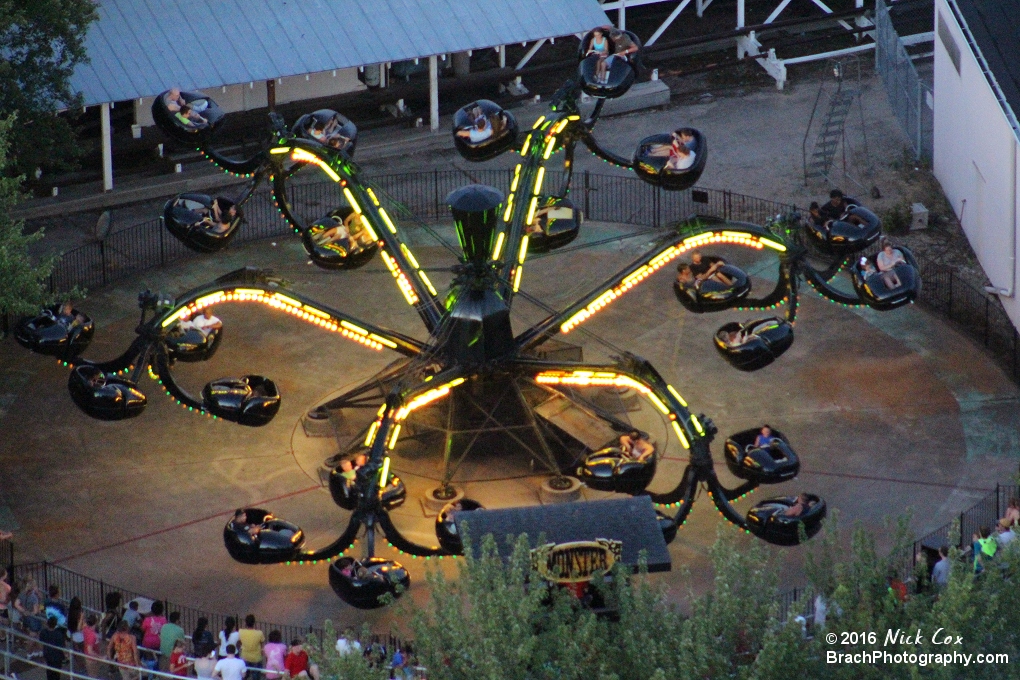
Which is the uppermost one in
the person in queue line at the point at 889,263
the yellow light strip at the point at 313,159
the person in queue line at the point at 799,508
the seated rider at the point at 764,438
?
the yellow light strip at the point at 313,159

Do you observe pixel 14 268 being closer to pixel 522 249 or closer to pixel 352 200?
pixel 352 200

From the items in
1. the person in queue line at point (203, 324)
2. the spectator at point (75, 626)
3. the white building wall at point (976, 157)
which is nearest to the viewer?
the spectator at point (75, 626)

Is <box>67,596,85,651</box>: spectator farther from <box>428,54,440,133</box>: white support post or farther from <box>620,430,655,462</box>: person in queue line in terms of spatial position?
<box>428,54,440,133</box>: white support post

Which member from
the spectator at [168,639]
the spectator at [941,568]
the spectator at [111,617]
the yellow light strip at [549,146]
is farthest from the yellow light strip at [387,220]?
the spectator at [941,568]

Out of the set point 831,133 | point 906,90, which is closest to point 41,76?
point 831,133

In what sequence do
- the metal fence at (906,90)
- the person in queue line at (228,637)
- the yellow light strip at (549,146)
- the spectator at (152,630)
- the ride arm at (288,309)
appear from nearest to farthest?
the person in queue line at (228,637) → the spectator at (152,630) → the ride arm at (288,309) → the yellow light strip at (549,146) → the metal fence at (906,90)

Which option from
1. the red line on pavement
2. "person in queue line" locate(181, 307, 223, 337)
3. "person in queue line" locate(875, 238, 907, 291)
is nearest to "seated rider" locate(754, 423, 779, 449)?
"person in queue line" locate(875, 238, 907, 291)

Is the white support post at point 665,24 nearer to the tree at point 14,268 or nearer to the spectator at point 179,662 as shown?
the tree at point 14,268
